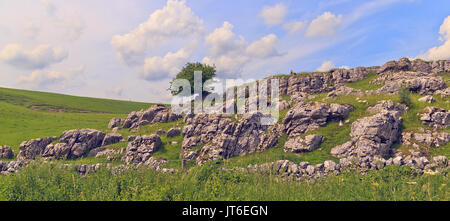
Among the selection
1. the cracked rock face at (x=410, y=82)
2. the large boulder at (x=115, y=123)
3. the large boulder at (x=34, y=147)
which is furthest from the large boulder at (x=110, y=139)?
the cracked rock face at (x=410, y=82)

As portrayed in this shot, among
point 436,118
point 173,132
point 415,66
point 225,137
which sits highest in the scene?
point 415,66

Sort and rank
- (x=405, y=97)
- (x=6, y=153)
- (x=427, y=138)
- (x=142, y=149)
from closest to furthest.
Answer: (x=427, y=138)
(x=142, y=149)
(x=405, y=97)
(x=6, y=153)

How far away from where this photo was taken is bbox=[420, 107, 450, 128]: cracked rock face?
32656mm

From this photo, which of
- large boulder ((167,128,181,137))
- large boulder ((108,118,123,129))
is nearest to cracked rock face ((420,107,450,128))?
large boulder ((167,128,181,137))

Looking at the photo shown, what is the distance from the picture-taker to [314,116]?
38.0 metres

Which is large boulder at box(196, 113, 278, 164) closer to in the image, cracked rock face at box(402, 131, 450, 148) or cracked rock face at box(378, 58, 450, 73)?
cracked rock face at box(402, 131, 450, 148)

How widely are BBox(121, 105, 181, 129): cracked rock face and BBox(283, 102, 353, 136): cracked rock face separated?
24720 millimetres

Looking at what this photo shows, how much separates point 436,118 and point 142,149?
36.4m

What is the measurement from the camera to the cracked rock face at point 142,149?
36.4 m

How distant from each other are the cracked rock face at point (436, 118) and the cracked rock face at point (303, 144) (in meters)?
12.5

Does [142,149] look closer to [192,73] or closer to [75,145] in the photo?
[75,145]

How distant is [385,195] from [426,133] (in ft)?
85.3

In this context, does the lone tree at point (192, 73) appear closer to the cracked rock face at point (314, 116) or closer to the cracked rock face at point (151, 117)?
the cracked rock face at point (151, 117)

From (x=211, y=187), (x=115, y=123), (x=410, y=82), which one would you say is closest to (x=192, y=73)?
(x=115, y=123)
